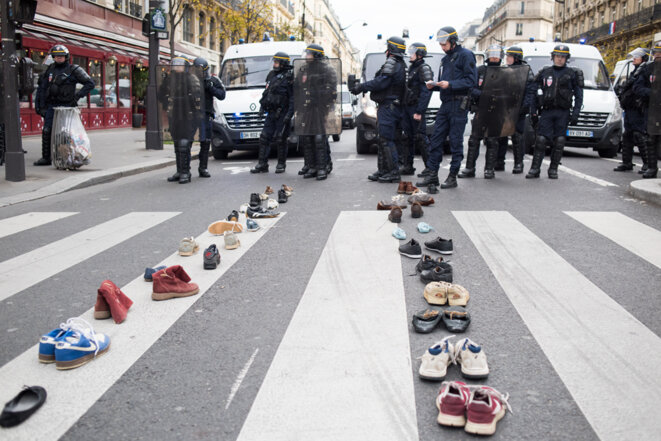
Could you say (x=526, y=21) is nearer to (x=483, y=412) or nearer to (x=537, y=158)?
(x=537, y=158)

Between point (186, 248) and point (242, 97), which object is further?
point (242, 97)

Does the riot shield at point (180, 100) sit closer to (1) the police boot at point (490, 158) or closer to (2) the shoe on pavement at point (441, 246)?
(1) the police boot at point (490, 158)

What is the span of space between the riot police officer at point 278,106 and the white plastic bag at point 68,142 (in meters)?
2.94

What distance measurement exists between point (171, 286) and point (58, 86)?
859 centimetres

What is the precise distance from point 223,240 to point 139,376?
9.27 ft

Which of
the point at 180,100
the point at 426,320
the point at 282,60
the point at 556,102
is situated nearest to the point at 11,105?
the point at 180,100

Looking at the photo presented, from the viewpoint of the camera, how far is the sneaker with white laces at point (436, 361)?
2812mm

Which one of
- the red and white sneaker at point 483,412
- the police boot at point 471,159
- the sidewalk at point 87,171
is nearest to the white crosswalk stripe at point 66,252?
the sidewalk at point 87,171

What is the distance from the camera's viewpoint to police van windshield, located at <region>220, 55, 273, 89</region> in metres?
14.0

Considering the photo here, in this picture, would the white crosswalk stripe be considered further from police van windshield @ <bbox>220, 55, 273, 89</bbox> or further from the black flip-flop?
police van windshield @ <bbox>220, 55, 273, 89</bbox>

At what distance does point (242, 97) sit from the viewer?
13438 millimetres

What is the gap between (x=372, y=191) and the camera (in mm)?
8703

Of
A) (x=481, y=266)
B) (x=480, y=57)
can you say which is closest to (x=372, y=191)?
(x=481, y=266)

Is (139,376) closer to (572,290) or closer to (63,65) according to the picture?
(572,290)
